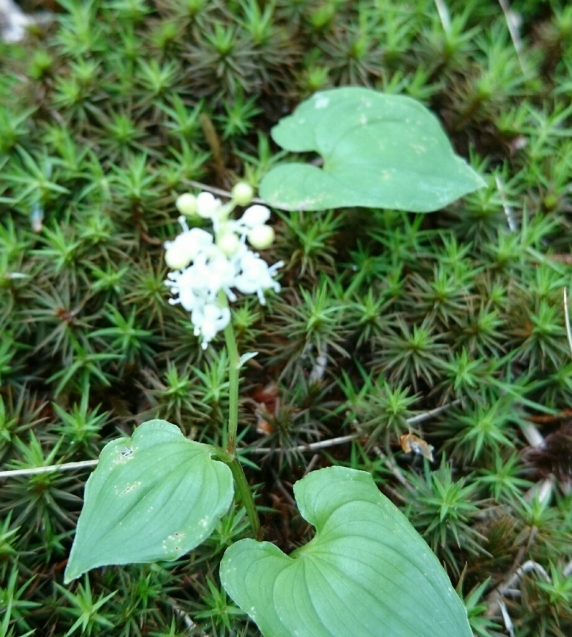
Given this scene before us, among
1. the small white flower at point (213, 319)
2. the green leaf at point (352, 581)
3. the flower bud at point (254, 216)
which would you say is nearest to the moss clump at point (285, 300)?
the green leaf at point (352, 581)

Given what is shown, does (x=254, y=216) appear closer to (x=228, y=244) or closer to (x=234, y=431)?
(x=228, y=244)

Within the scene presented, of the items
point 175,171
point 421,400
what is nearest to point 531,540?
point 421,400

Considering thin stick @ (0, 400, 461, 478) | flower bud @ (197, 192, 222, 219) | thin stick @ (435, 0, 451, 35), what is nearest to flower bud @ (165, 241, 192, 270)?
flower bud @ (197, 192, 222, 219)

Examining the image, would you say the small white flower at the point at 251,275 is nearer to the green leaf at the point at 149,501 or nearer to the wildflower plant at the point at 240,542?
the wildflower plant at the point at 240,542

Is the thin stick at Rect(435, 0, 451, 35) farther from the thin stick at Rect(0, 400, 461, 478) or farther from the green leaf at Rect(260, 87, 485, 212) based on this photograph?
the thin stick at Rect(0, 400, 461, 478)

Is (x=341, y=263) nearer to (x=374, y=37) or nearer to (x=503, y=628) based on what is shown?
(x=374, y=37)

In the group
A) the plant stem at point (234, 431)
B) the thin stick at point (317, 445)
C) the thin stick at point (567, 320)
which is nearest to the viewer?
the plant stem at point (234, 431)

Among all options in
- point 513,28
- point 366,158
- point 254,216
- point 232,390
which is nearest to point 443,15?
point 513,28
